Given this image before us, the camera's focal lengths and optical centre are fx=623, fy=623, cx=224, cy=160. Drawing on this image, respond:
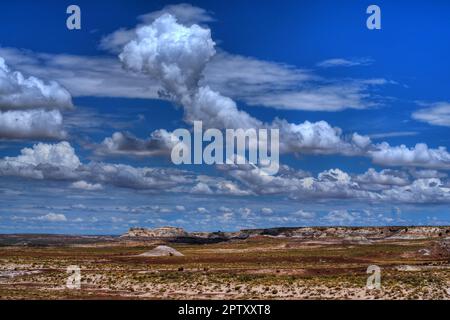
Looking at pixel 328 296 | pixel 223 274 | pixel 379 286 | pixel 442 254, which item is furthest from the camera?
pixel 442 254

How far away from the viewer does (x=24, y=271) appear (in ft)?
267

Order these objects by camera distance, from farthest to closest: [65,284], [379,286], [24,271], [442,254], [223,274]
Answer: [442,254] → [24,271] → [223,274] → [65,284] → [379,286]

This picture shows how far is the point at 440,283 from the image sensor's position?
60.6 metres

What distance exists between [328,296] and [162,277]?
2166 cm

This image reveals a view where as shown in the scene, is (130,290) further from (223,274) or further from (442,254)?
(442,254)
